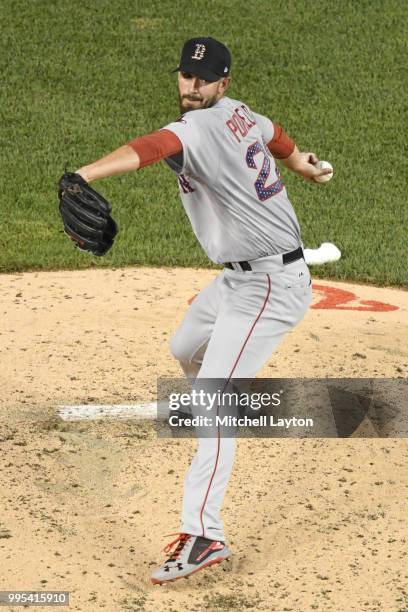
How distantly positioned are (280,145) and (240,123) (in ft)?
2.43

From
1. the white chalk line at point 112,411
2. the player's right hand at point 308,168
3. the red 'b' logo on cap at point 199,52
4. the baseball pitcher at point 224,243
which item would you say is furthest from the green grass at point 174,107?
the red 'b' logo on cap at point 199,52

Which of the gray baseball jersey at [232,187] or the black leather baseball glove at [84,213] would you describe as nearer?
the black leather baseball glove at [84,213]

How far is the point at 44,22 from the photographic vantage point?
53.2 feet

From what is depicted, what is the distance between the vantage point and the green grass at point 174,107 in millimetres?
10898

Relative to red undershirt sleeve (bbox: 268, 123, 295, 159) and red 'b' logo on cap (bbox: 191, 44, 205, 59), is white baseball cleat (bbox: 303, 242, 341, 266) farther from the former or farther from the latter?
red 'b' logo on cap (bbox: 191, 44, 205, 59)

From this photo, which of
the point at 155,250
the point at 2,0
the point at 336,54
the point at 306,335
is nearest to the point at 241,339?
the point at 306,335

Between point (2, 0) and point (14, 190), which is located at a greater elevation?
point (2, 0)

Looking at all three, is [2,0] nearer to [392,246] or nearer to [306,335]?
[392,246]

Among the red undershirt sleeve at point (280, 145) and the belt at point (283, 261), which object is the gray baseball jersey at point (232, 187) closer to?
the belt at point (283, 261)

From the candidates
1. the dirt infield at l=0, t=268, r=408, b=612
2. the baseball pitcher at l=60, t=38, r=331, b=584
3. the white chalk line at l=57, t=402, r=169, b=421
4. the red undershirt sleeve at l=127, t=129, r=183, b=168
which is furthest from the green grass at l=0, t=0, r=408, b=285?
the red undershirt sleeve at l=127, t=129, r=183, b=168

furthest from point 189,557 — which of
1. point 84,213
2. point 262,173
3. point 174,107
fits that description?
point 174,107

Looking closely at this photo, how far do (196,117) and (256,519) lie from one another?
77.9 inches

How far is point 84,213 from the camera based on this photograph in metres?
5.18

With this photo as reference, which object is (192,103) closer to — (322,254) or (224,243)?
(224,243)
